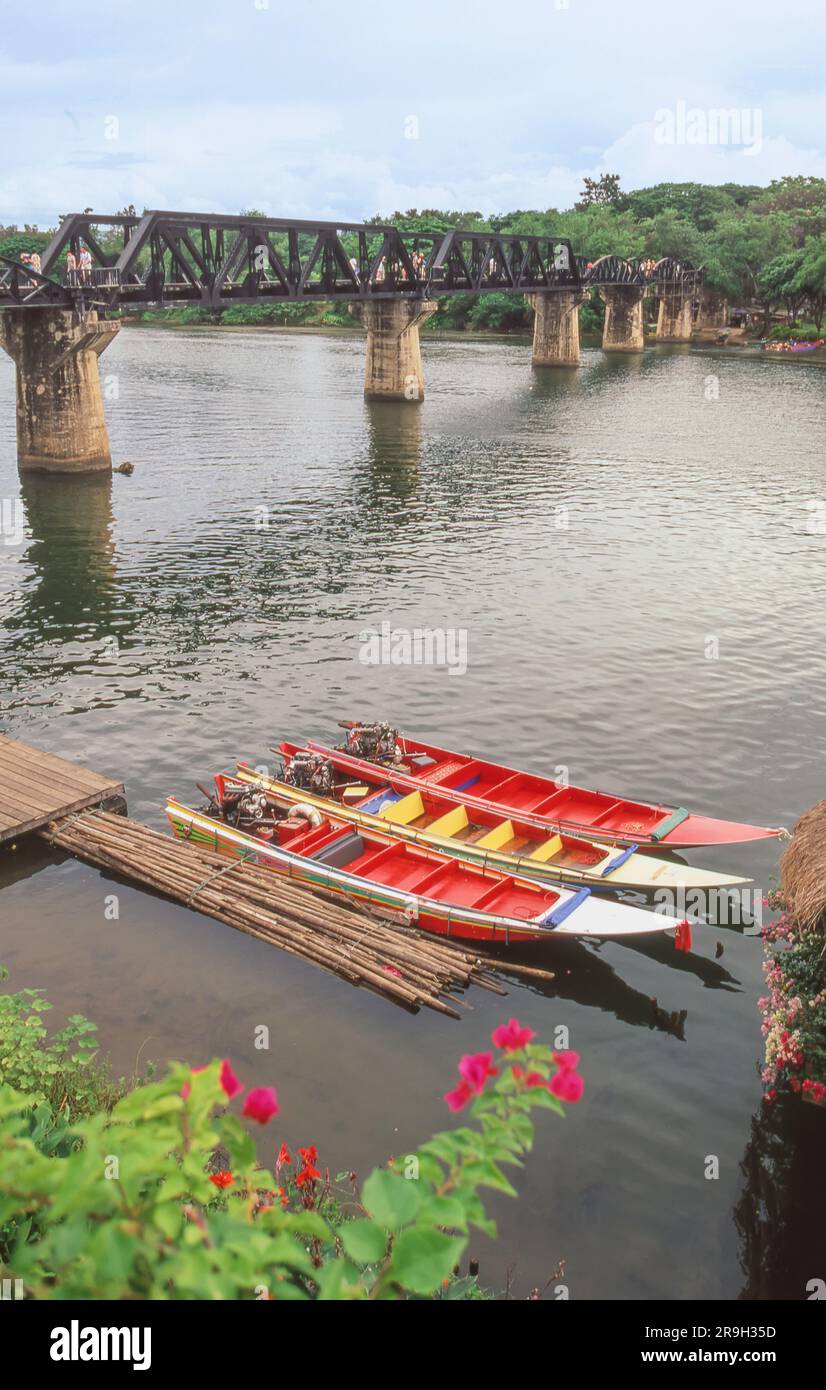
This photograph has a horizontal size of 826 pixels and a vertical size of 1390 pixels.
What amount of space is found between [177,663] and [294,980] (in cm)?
1595

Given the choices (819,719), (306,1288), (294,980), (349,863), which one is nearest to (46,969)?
(294,980)

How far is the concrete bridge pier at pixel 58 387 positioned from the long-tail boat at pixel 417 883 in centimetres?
3524

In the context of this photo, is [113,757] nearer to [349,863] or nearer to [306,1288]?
[349,863]

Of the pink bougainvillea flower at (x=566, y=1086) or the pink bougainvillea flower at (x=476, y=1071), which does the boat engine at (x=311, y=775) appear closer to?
the pink bougainvillea flower at (x=476, y=1071)

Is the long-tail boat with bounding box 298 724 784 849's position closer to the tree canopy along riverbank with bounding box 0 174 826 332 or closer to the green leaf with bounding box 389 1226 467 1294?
the green leaf with bounding box 389 1226 467 1294

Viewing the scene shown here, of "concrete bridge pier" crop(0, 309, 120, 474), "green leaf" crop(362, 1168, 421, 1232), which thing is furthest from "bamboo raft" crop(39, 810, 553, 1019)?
"concrete bridge pier" crop(0, 309, 120, 474)

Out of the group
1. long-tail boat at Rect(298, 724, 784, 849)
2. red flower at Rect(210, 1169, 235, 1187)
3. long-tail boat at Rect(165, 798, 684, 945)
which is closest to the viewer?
red flower at Rect(210, 1169, 235, 1187)

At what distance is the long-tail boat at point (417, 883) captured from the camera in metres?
17.7

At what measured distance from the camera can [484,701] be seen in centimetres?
2914

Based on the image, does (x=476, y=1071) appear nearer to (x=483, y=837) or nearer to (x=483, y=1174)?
(x=483, y=1174)

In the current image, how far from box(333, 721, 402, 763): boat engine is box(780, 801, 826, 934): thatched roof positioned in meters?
11.0

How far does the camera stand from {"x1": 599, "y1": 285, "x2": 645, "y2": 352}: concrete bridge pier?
130 meters

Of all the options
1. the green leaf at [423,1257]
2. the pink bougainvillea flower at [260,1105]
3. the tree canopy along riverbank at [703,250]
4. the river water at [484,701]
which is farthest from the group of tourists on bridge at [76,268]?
the tree canopy along riverbank at [703,250]

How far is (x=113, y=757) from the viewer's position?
25.6 metres
